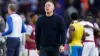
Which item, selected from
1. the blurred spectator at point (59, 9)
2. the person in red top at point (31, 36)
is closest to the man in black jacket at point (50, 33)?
the person in red top at point (31, 36)

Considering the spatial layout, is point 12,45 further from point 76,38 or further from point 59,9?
point 59,9

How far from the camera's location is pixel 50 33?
1508 cm

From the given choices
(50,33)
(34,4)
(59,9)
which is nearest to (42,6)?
(34,4)

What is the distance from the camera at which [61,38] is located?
595 inches

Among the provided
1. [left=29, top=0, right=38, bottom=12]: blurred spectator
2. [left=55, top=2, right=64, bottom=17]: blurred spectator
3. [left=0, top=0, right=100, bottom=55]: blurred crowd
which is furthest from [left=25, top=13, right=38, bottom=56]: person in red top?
[left=29, top=0, right=38, bottom=12]: blurred spectator

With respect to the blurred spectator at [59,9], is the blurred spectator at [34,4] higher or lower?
higher

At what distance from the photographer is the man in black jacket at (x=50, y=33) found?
15.1 meters

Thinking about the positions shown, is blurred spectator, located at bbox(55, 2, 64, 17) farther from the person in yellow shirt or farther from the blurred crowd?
the person in yellow shirt

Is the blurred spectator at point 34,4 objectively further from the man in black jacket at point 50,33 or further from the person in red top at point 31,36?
the man in black jacket at point 50,33

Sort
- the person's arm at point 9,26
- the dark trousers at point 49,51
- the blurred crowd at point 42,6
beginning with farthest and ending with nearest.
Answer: the blurred crowd at point 42,6
the person's arm at point 9,26
the dark trousers at point 49,51

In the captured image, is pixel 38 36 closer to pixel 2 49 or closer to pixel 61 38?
pixel 61 38

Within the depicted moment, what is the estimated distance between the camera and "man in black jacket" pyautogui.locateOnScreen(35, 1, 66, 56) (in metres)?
15.1

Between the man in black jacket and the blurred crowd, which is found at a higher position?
the blurred crowd

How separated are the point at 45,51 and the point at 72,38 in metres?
2.74
